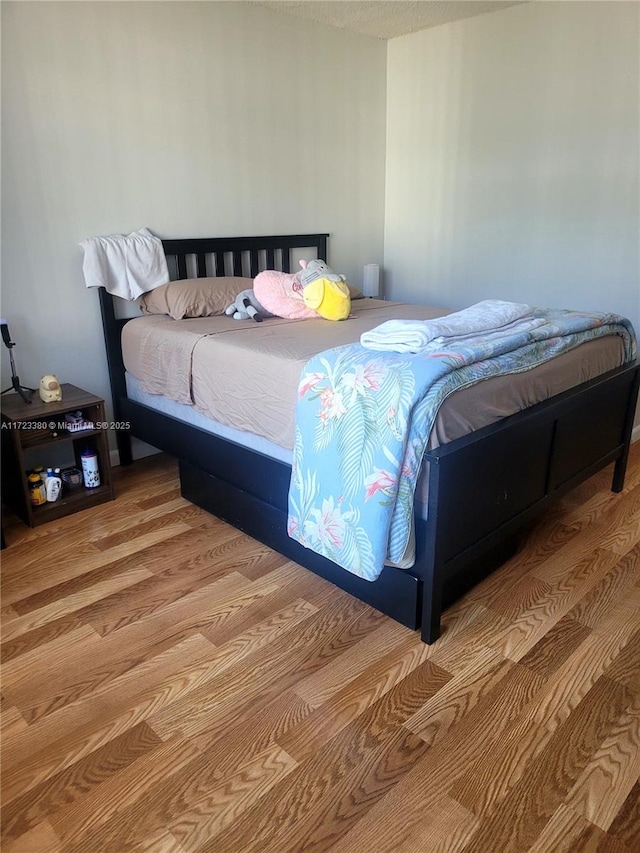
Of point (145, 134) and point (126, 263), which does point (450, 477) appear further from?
point (145, 134)

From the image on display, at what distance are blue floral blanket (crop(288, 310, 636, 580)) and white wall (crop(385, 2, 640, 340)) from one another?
1.60 meters

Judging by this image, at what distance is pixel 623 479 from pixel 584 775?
1660mm

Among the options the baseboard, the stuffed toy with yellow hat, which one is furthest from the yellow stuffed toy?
the baseboard

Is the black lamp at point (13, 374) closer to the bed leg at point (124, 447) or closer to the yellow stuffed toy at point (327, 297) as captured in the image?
the bed leg at point (124, 447)

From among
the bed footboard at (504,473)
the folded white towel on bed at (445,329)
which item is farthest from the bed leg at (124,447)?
the bed footboard at (504,473)

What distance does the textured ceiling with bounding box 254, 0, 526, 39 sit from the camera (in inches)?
123

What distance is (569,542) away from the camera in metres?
2.30

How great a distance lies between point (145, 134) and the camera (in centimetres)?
281

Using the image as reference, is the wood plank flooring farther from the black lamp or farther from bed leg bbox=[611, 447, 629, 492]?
the black lamp

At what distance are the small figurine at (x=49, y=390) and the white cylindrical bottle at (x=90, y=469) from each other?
10.8 inches

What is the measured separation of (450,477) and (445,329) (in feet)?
1.85

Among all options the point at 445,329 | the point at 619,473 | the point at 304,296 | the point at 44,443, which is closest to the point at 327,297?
the point at 304,296

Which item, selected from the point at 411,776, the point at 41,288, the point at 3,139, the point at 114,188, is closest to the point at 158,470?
the point at 41,288

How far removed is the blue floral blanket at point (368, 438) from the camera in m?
1.60
